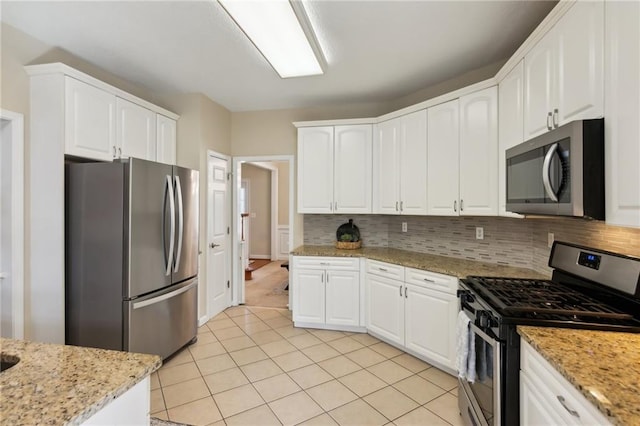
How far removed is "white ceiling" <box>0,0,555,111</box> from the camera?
201cm

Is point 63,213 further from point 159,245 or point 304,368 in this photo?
point 304,368

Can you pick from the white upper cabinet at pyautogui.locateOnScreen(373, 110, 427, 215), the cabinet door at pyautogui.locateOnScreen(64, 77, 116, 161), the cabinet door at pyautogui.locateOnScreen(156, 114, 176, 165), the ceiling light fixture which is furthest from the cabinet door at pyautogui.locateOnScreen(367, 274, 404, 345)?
the cabinet door at pyautogui.locateOnScreen(64, 77, 116, 161)

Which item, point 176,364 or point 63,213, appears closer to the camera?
point 63,213

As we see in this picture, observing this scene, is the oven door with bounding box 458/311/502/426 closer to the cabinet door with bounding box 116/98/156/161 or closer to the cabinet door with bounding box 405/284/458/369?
the cabinet door with bounding box 405/284/458/369

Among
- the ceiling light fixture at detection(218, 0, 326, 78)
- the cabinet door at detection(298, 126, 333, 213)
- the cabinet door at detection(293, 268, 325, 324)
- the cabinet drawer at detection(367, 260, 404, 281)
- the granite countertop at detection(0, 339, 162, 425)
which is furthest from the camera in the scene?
the cabinet door at detection(298, 126, 333, 213)

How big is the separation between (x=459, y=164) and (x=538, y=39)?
107 centimetres

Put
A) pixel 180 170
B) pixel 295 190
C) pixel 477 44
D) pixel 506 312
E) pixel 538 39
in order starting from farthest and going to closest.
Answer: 1. pixel 295 190
2. pixel 180 170
3. pixel 477 44
4. pixel 538 39
5. pixel 506 312

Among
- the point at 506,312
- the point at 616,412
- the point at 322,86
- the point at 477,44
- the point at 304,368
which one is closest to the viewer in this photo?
the point at 616,412

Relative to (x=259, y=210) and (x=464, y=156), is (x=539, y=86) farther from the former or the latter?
(x=259, y=210)

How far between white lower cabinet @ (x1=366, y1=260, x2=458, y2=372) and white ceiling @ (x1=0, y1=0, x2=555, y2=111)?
1.92 m

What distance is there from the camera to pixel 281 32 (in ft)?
7.03

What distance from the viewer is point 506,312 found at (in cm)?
138

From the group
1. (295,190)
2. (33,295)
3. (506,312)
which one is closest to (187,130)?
(295,190)

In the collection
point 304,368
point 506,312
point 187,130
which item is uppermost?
point 187,130
